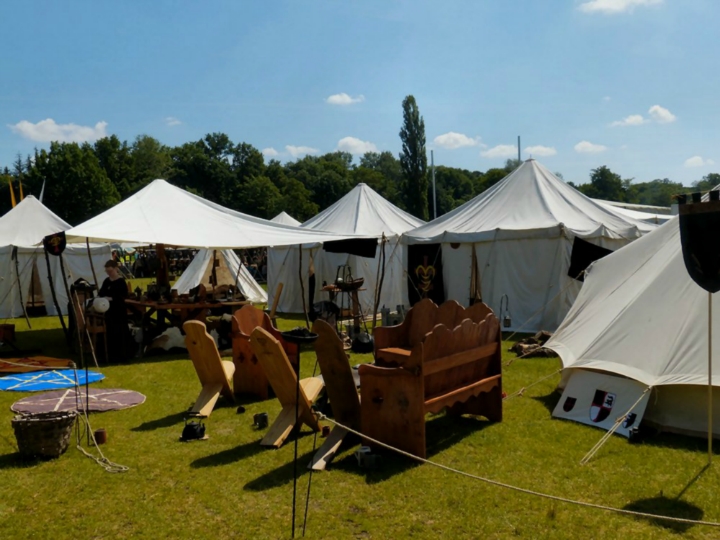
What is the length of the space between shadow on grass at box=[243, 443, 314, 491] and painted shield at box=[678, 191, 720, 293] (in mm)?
3020

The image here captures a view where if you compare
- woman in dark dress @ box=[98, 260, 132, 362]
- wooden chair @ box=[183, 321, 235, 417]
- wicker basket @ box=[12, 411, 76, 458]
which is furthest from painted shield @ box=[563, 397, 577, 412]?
woman in dark dress @ box=[98, 260, 132, 362]

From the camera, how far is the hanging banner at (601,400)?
4867 mm

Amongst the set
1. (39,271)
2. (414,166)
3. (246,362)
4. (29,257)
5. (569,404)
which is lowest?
(569,404)

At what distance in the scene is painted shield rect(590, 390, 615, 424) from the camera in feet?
16.7

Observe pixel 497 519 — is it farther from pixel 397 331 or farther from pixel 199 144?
pixel 199 144

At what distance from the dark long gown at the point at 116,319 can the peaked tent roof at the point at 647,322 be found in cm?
649

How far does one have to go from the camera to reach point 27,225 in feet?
47.3

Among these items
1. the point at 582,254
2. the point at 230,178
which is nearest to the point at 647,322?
the point at 582,254

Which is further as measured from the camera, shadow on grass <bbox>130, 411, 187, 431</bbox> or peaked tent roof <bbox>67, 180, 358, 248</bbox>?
peaked tent roof <bbox>67, 180, 358, 248</bbox>

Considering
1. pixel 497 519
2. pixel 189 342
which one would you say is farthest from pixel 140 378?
pixel 497 519

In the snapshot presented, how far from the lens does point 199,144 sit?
70.4 metres

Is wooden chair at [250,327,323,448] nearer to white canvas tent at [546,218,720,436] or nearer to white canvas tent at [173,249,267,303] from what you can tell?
white canvas tent at [546,218,720,436]

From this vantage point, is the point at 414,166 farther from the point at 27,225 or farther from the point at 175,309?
the point at 175,309

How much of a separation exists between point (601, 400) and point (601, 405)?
0.15ft
